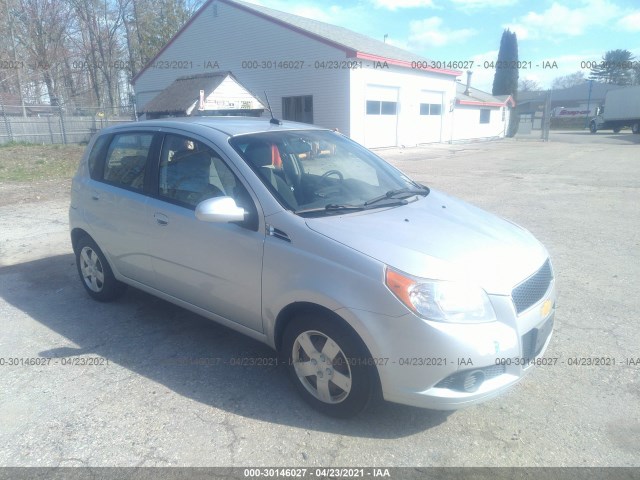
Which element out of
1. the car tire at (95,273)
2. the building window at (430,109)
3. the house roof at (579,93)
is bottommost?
the car tire at (95,273)

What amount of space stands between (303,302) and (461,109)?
33.8 m

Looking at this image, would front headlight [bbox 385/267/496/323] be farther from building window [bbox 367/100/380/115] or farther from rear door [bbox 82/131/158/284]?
building window [bbox 367/100/380/115]

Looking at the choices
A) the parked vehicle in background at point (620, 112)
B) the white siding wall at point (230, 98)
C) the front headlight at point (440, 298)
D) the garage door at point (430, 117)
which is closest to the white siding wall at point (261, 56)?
the white siding wall at point (230, 98)

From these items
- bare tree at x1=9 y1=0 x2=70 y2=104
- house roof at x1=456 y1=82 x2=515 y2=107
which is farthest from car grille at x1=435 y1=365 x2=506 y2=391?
bare tree at x1=9 y1=0 x2=70 y2=104

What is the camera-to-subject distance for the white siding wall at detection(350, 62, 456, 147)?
22.6m

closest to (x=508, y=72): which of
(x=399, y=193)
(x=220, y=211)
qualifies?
(x=399, y=193)

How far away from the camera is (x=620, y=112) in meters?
43.3

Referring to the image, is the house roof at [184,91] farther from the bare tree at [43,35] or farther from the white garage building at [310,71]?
the bare tree at [43,35]

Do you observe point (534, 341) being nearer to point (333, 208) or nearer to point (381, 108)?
point (333, 208)

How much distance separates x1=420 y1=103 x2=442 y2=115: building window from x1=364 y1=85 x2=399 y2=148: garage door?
11.0 feet

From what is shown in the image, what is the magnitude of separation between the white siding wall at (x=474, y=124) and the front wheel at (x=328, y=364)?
30138mm

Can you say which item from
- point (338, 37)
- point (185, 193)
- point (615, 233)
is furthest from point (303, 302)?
point (338, 37)

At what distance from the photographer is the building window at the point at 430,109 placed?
28353mm

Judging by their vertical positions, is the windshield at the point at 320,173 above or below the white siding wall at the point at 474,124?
above
